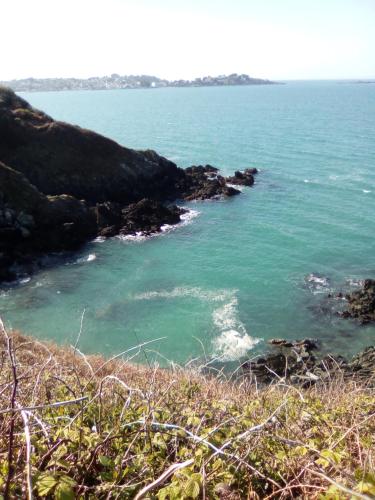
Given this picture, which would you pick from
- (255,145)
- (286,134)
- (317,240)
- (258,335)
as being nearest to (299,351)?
(258,335)

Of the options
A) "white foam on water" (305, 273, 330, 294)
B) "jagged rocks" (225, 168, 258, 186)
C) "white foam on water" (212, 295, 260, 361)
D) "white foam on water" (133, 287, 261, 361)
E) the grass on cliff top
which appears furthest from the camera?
"jagged rocks" (225, 168, 258, 186)

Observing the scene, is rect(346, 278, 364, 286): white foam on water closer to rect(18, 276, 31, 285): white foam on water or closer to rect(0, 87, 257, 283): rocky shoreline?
rect(0, 87, 257, 283): rocky shoreline

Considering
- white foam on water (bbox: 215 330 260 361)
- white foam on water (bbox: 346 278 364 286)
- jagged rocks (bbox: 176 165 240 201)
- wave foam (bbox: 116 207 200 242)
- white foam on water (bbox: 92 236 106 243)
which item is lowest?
white foam on water (bbox: 215 330 260 361)

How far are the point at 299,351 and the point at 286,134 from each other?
2943 inches

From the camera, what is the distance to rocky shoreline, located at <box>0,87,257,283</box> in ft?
110

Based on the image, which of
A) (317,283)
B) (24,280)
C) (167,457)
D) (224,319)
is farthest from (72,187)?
(167,457)

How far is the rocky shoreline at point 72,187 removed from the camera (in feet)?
110

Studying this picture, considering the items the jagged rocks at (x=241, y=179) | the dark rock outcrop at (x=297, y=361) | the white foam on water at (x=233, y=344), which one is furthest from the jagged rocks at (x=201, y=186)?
the dark rock outcrop at (x=297, y=361)

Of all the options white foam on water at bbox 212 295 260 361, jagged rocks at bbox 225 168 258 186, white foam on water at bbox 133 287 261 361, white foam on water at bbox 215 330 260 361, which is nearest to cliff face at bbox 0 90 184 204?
jagged rocks at bbox 225 168 258 186

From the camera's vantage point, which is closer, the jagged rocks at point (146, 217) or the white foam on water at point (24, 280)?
the white foam on water at point (24, 280)

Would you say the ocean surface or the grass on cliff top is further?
the ocean surface

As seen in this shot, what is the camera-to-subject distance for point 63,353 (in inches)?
538

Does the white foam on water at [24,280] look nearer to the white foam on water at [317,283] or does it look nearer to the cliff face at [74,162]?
the cliff face at [74,162]

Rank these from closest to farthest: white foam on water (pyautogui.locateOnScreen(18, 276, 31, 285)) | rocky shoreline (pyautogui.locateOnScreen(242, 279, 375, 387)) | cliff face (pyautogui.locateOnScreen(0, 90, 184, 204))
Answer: rocky shoreline (pyautogui.locateOnScreen(242, 279, 375, 387)) → white foam on water (pyautogui.locateOnScreen(18, 276, 31, 285)) → cliff face (pyautogui.locateOnScreen(0, 90, 184, 204))
